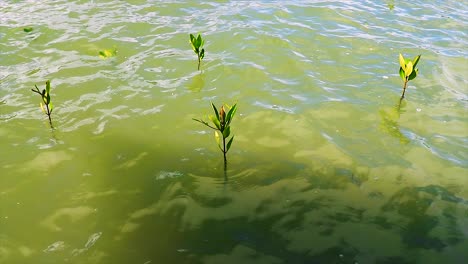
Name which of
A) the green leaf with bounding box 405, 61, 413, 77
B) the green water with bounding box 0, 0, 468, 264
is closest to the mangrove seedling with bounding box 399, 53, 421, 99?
the green leaf with bounding box 405, 61, 413, 77

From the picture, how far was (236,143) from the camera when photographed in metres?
4.46

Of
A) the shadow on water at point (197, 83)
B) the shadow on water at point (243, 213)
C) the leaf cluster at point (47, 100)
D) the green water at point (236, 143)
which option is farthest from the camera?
the shadow on water at point (197, 83)

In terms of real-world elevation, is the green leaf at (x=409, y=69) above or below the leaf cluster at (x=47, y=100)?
above

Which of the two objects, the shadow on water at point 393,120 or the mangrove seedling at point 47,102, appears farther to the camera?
the shadow on water at point 393,120

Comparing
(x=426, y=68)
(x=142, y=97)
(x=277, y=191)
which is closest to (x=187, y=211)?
(x=277, y=191)

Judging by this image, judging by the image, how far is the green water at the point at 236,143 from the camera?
130 inches

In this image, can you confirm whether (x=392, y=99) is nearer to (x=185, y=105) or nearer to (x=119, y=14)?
(x=185, y=105)

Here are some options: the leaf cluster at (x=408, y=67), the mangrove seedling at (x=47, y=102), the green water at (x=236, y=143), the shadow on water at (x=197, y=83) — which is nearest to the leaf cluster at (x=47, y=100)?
the mangrove seedling at (x=47, y=102)

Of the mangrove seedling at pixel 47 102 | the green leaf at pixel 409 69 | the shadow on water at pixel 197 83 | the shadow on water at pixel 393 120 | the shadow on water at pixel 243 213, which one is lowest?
the shadow on water at pixel 243 213

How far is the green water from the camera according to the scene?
10.8 ft

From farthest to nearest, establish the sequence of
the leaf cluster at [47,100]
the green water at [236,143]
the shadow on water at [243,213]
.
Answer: the leaf cluster at [47,100], the green water at [236,143], the shadow on water at [243,213]

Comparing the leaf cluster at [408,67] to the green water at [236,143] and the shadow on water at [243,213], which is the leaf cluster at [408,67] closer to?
the green water at [236,143]

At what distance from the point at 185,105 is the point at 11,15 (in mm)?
4996

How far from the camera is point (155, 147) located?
4.39 metres
